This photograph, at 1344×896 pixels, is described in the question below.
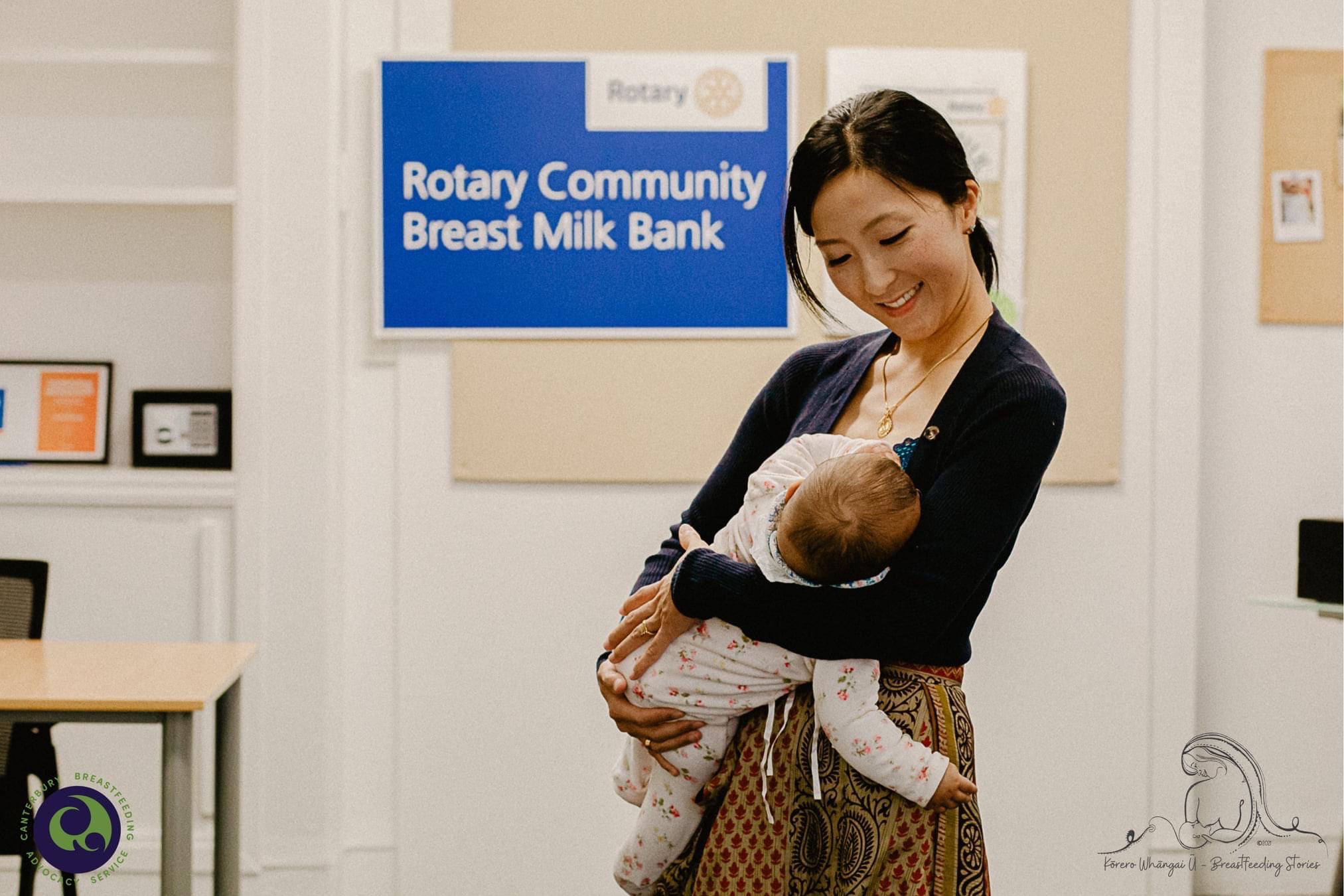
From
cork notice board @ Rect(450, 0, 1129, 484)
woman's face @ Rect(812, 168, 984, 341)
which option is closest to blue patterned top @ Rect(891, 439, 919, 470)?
woman's face @ Rect(812, 168, 984, 341)

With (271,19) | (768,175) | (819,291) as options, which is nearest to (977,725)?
(819,291)

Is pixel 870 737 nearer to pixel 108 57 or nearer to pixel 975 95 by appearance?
pixel 975 95

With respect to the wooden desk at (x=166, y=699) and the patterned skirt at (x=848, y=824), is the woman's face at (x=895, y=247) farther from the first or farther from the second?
the wooden desk at (x=166, y=699)

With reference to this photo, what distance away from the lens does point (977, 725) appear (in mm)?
2723

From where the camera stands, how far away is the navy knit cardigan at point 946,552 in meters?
1.12

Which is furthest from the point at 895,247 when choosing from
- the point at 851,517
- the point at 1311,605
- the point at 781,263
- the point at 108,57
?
the point at 108,57

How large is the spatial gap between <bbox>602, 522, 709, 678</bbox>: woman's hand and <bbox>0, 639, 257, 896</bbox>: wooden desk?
75cm

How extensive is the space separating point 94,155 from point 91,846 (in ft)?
6.13

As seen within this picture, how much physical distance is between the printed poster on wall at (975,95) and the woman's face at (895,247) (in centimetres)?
139

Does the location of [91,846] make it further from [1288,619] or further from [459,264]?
[1288,619]

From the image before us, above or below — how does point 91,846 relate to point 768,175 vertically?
below

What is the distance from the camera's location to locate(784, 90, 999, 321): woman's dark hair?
3.86 ft

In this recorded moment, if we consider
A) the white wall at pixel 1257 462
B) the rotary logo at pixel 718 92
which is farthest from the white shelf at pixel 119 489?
the white wall at pixel 1257 462

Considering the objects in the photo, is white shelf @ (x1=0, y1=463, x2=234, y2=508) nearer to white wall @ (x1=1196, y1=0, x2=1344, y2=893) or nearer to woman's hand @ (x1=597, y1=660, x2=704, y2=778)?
woman's hand @ (x1=597, y1=660, x2=704, y2=778)
